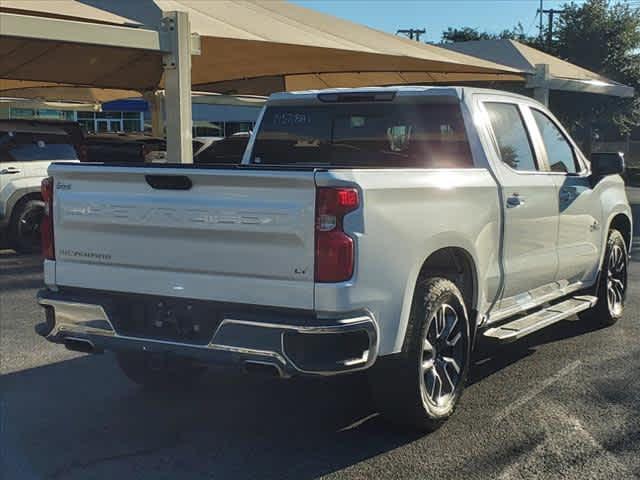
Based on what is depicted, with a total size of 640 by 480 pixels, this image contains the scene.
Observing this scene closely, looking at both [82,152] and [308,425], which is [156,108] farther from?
[308,425]

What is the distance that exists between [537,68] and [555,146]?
1025cm

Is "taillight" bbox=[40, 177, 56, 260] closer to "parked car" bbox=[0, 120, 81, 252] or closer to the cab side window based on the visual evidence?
the cab side window

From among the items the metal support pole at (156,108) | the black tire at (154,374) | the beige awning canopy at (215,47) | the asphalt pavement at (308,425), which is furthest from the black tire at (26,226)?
Answer: the black tire at (154,374)

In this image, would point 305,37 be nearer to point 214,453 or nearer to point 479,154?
point 479,154

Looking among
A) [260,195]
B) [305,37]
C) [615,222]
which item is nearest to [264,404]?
[260,195]

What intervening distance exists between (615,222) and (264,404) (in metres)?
3.93

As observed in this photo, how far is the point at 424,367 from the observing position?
442 centimetres

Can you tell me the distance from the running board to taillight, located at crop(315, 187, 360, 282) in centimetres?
172

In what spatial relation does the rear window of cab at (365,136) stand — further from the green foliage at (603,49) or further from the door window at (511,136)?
the green foliage at (603,49)

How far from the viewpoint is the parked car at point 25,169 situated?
11.3 meters

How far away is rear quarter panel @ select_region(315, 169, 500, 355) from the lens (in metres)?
3.74

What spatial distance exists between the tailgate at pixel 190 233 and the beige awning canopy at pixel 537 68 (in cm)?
1297

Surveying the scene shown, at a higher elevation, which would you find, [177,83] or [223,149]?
[177,83]

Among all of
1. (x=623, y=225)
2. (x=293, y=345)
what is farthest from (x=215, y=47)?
(x=293, y=345)
